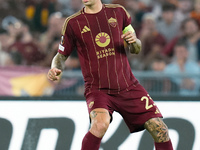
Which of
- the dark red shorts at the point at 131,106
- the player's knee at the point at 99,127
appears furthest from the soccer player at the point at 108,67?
the player's knee at the point at 99,127

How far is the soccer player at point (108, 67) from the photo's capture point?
5.76 metres

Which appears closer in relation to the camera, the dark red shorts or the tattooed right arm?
the tattooed right arm

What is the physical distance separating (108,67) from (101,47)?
0.23 meters

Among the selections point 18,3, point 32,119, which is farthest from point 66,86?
point 18,3

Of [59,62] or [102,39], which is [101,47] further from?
[59,62]

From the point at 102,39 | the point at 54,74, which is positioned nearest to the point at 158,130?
the point at 102,39

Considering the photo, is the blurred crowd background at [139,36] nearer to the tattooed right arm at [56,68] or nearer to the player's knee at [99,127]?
A: the tattooed right arm at [56,68]

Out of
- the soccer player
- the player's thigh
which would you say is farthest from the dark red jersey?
the player's thigh

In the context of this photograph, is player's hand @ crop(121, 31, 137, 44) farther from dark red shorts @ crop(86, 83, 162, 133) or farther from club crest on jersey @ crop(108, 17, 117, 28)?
dark red shorts @ crop(86, 83, 162, 133)

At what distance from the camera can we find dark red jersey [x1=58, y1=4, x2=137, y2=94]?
19.0ft

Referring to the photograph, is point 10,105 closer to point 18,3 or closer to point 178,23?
point 178,23

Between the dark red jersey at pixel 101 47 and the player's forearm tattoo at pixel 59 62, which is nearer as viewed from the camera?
the dark red jersey at pixel 101 47

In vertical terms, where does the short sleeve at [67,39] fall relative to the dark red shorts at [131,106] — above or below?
above

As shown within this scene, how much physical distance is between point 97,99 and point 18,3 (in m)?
7.76
